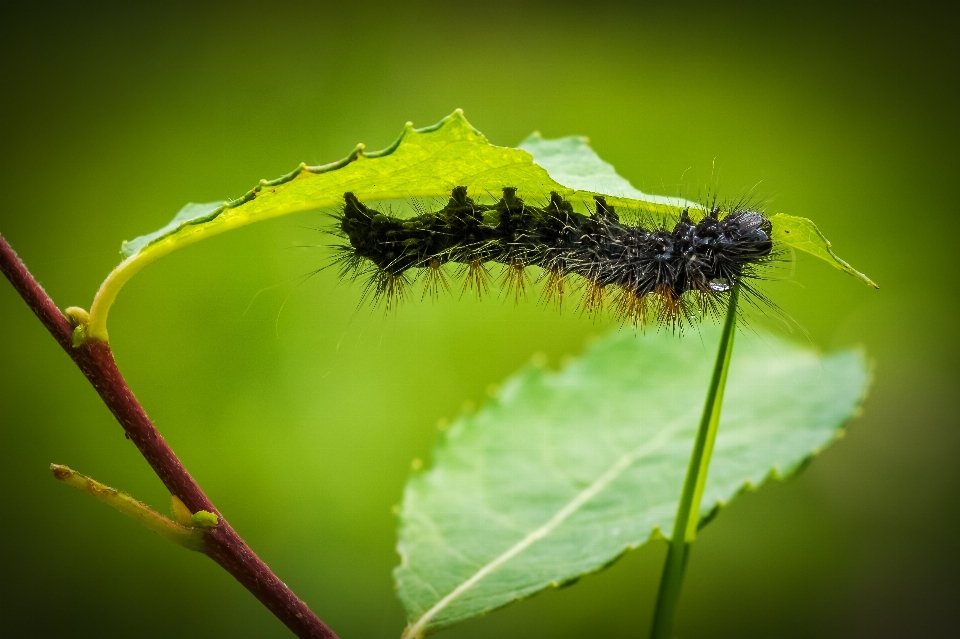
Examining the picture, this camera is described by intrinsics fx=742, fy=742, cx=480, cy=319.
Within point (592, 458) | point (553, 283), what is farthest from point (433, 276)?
point (592, 458)

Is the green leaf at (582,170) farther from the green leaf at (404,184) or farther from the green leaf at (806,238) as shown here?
the green leaf at (806,238)

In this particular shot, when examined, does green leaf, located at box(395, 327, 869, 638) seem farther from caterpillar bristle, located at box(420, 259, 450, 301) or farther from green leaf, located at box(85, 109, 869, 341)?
green leaf, located at box(85, 109, 869, 341)

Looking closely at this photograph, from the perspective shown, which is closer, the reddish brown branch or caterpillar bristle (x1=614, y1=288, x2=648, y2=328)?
the reddish brown branch

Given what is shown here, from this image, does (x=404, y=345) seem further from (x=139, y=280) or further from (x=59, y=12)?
(x=59, y=12)

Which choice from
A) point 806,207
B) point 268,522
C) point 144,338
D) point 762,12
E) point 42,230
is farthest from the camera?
point 762,12

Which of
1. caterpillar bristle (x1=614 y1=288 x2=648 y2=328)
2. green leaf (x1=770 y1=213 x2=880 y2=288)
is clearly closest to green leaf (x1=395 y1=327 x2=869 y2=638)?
caterpillar bristle (x1=614 y1=288 x2=648 y2=328)

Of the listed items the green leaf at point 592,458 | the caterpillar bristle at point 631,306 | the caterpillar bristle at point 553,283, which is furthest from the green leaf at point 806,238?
the caterpillar bristle at point 553,283

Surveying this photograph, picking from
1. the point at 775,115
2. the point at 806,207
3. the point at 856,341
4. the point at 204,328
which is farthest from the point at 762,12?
the point at 204,328

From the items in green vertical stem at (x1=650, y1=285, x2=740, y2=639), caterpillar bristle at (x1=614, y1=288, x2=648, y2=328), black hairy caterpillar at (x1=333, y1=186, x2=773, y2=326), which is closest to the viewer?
green vertical stem at (x1=650, y1=285, x2=740, y2=639)
